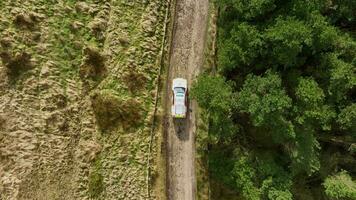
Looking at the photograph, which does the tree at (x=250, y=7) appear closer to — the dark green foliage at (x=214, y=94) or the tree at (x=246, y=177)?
the dark green foliage at (x=214, y=94)

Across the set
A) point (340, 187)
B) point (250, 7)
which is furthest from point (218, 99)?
point (340, 187)

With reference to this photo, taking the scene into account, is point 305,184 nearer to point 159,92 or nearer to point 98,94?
point 159,92

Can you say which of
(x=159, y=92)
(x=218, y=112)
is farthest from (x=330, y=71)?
(x=159, y=92)

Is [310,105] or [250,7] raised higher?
[250,7]

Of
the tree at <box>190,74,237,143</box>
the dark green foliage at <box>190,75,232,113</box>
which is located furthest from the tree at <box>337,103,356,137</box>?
the dark green foliage at <box>190,75,232,113</box>

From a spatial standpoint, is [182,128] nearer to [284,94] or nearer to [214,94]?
[214,94]

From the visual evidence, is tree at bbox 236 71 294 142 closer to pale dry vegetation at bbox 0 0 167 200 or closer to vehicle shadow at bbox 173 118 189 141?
vehicle shadow at bbox 173 118 189 141
